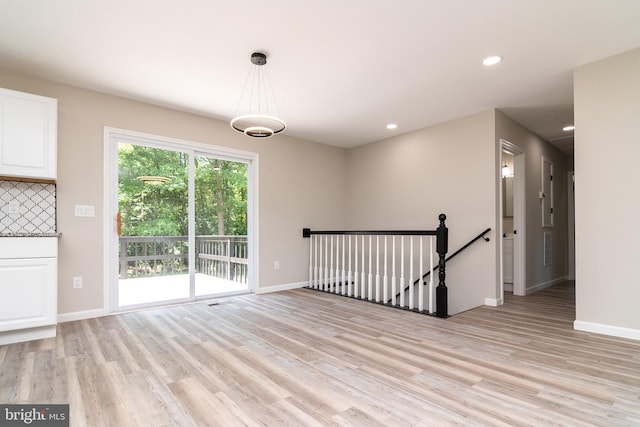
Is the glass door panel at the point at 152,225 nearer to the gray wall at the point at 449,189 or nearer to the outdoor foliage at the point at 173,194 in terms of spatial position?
the outdoor foliage at the point at 173,194

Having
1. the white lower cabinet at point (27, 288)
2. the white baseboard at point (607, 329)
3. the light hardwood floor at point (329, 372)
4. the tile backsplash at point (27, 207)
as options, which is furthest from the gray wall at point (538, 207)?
the tile backsplash at point (27, 207)

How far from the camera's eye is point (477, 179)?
423cm

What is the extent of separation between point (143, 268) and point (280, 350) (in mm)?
2337

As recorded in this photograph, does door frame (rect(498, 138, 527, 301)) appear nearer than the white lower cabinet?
No

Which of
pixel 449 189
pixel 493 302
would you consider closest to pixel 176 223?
pixel 449 189

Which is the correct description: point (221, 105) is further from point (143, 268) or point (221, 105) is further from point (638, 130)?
point (638, 130)

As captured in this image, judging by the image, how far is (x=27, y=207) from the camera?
317cm

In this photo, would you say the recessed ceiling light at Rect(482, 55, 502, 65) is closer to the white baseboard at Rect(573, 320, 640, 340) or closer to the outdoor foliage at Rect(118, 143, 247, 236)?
the white baseboard at Rect(573, 320, 640, 340)

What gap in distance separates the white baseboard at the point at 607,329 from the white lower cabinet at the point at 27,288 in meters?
4.80

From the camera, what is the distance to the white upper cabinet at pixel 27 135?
284 cm

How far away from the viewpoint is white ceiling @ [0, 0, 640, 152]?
2.28 m

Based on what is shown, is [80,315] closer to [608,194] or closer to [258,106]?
[258,106]

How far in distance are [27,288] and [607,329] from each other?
510 centimetres

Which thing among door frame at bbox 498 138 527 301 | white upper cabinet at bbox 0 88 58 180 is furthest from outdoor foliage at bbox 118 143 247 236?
door frame at bbox 498 138 527 301
